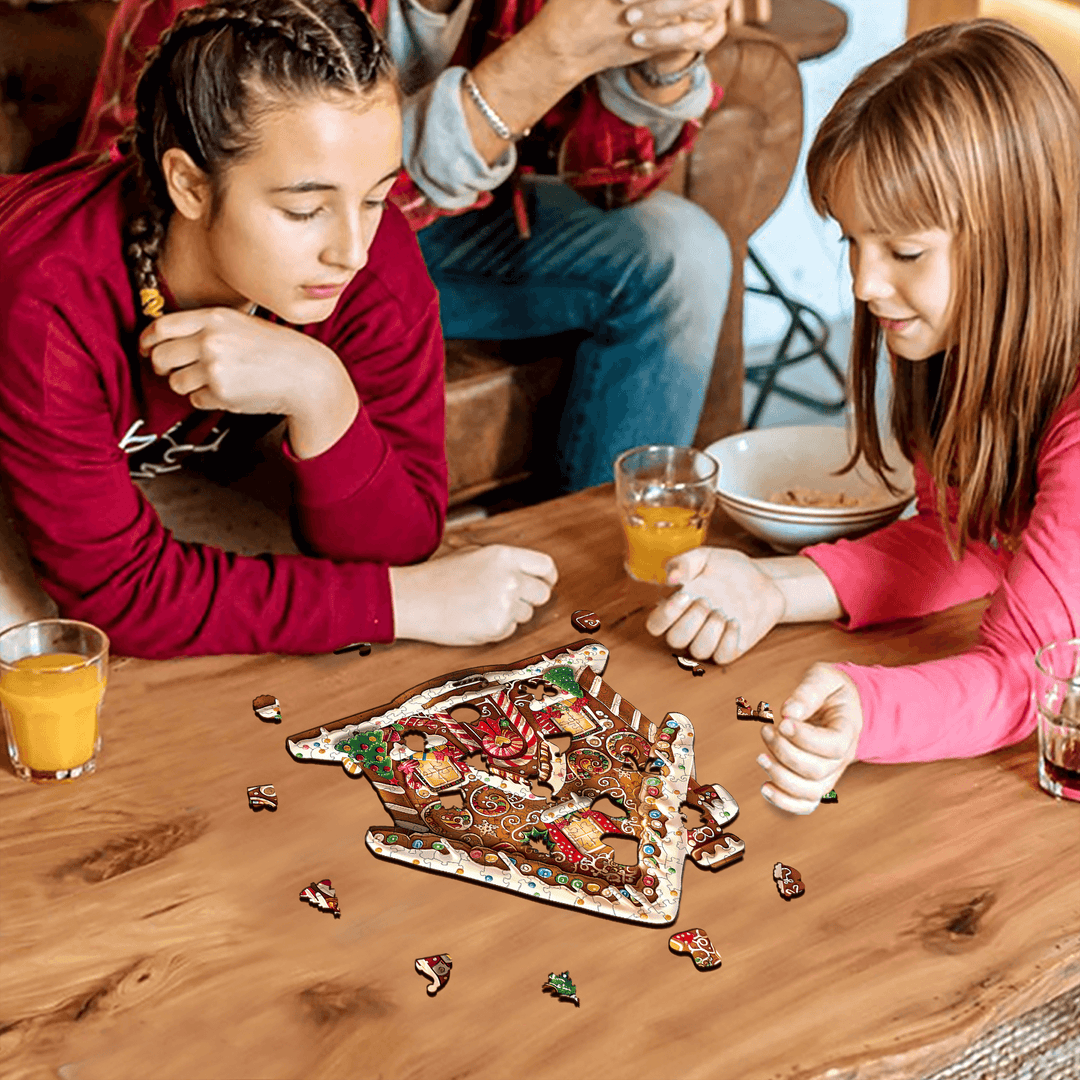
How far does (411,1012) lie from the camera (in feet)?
3.36

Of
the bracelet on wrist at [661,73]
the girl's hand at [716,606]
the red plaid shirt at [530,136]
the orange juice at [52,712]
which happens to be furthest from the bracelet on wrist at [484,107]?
the orange juice at [52,712]

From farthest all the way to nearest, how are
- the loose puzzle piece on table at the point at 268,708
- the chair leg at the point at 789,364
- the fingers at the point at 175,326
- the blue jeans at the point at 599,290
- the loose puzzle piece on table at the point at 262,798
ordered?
the chair leg at the point at 789,364
the blue jeans at the point at 599,290
the fingers at the point at 175,326
the loose puzzle piece on table at the point at 268,708
the loose puzzle piece on table at the point at 262,798

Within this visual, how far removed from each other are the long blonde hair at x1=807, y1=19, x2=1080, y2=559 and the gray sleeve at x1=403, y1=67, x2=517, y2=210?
0.57m

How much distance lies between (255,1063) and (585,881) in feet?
0.92

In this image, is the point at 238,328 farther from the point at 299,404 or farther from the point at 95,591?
the point at 95,591

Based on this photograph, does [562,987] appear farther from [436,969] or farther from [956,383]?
[956,383]

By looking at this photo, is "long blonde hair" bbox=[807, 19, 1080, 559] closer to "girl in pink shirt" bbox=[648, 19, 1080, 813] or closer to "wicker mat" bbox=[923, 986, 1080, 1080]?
"girl in pink shirt" bbox=[648, 19, 1080, 813]

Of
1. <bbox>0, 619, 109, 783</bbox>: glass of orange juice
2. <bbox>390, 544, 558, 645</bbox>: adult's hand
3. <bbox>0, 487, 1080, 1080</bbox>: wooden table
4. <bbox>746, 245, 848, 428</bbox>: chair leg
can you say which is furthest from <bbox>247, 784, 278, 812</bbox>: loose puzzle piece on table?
<bbox>746, 245, 848, 428</bbox>: chair leg

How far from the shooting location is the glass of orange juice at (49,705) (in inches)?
48.7

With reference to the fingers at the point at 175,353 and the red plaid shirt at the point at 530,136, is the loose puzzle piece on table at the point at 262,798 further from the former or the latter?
the red plaid shirt at the point at 530,136

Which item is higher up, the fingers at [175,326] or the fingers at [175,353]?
the fingers at [175,326]

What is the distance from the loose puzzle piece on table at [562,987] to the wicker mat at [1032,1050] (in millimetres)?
280

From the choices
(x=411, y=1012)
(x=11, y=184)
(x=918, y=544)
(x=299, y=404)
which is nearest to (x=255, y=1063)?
(x=411, y=1012)

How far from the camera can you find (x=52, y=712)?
1.23 m
